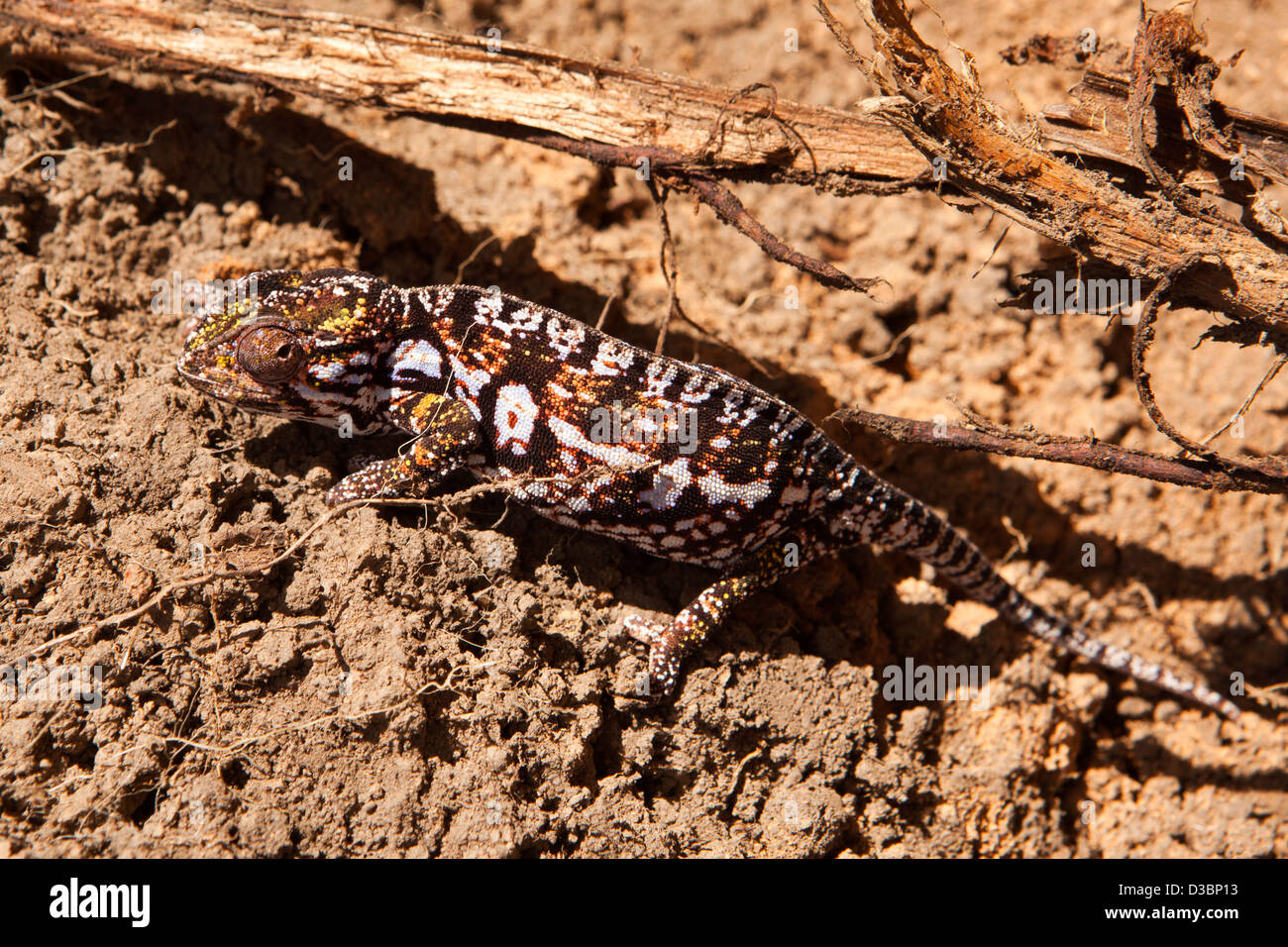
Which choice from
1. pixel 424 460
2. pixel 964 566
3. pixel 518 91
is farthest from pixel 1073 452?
pixel 518 91

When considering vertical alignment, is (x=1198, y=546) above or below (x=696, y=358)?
below

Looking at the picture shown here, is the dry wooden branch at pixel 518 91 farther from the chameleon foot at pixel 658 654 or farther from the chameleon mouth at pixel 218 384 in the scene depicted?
the chameleon foot at pixel 658 654

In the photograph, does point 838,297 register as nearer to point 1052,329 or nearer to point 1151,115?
point 1052,329

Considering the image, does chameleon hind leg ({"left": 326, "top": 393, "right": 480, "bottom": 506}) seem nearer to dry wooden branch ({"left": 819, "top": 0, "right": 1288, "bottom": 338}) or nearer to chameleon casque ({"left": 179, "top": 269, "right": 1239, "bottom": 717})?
chameleon casque ({"left": 179, "top": 269, "right": 1239, "bottom": 717})

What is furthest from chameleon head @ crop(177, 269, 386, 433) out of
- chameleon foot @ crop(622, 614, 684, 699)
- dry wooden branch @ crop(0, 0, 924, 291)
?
chameleon foot @ crop(622, 614, 684, 699)

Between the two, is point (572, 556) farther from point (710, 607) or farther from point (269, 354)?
point (269, 354)

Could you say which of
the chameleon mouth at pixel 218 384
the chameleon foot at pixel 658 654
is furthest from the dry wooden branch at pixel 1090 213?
the chameleon mouth at pixel 218 384

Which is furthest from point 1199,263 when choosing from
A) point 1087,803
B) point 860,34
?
point 860,34
